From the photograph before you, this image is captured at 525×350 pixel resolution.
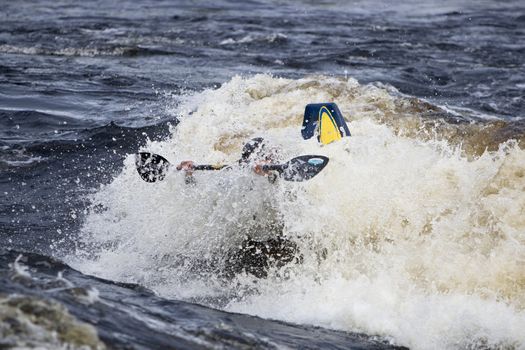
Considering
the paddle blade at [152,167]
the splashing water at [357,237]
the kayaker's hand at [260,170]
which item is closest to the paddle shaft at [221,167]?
the kayaker's hand at [260,170]

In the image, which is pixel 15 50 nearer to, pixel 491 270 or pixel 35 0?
pixel 35 0

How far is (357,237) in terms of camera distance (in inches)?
310

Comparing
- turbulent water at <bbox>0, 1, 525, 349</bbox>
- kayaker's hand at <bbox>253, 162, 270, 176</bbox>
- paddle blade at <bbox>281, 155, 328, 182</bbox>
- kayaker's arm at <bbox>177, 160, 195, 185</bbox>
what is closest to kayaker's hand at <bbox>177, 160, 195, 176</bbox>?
kayaker's arm at <bbox>177, 160, 195, 185</bbox>

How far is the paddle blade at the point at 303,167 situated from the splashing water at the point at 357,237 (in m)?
0.31

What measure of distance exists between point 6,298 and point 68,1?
2324 centimetres

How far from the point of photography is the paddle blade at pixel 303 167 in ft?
24.8

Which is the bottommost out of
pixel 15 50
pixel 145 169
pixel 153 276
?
pixel 153 276

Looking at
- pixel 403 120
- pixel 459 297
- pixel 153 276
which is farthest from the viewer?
pixel 403 120

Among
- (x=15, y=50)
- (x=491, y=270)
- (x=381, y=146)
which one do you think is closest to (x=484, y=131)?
(x=381, y=146)

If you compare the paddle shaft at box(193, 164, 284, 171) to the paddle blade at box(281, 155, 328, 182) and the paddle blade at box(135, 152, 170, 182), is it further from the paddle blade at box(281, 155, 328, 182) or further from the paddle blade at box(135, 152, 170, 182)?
the paddle blade at box(135, 152, 170, 182)

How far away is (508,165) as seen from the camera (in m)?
7.82

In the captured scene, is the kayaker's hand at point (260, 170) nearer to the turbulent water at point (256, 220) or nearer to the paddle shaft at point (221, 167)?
the paddle shaft at point (221, 167)

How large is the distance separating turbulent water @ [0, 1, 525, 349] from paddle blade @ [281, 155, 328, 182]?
0.34 m

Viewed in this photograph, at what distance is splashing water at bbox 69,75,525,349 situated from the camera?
653 centimetres
